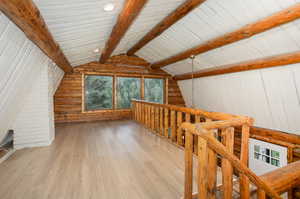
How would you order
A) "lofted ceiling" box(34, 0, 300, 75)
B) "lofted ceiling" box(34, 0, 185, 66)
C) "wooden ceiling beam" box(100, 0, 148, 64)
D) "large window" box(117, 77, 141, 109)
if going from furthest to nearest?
"large window" box(117, 77, 141, 109) → "lofted ceiling" box(34, 0, 300, 75) → "wooden ceiling beam" box(100, 0, 148, 64) → "lofted ceiling" box(34, 0, 185, 66)

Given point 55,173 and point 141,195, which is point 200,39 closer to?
point 141,195

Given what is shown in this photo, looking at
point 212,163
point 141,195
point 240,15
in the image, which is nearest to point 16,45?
point 141,195

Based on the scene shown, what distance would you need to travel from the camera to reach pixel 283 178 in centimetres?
108

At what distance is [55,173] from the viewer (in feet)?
7.33

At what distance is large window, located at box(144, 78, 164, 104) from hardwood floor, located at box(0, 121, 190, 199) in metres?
4.04

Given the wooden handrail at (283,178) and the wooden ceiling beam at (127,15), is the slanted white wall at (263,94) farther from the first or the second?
the wooden ceiling beam at (127,15)

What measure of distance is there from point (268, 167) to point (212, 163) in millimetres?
A: 5032

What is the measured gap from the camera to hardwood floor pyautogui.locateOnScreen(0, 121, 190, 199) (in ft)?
5.94

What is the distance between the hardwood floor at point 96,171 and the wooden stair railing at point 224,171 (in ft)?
1.85

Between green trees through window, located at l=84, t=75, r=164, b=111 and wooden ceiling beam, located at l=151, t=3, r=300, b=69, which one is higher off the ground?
wooden ceiling beam, located at l=151, t=3, r=300, b=69

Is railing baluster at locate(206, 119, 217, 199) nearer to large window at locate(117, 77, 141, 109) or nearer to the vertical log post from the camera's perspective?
the vertical log post

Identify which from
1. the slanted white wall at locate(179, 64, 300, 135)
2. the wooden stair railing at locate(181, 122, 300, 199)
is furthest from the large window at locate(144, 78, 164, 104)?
the wooden stair railing at locate(181, 122, 300, 199)

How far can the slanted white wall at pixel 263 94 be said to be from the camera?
3676 millimetres

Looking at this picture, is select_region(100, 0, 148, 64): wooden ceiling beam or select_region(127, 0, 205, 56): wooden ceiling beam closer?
select_region(100, 0, 148, 64): wooden ceiling beam
